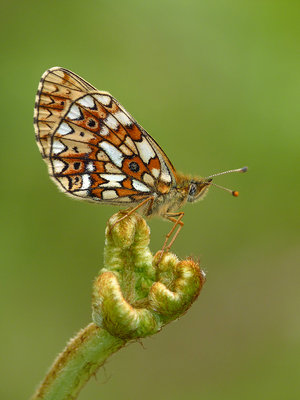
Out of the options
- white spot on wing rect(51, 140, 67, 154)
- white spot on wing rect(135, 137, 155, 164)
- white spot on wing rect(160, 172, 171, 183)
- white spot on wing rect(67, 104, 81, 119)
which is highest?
white spot on wing rect(67, 104, 81, 119)

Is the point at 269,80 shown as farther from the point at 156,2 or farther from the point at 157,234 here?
the point at 157,234

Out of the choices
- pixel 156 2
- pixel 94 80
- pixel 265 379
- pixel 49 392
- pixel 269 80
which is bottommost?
pixel 265 379

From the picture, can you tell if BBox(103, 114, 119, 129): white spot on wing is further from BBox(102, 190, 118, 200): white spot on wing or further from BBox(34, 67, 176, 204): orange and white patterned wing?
BBox(102, 190, 118, 200): white spot on wing

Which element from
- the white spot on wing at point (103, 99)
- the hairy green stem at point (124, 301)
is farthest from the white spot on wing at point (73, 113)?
the hairy green stem at point (124, 301)

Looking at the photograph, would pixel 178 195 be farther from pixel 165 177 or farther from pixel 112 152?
pixel 112 152

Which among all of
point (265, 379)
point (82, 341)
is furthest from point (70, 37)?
point (82, 341)

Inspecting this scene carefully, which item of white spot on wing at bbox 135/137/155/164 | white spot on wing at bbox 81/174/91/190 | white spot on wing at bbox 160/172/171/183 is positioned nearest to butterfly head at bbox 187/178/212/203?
white spot on wing at bbox 160/172/171/183
